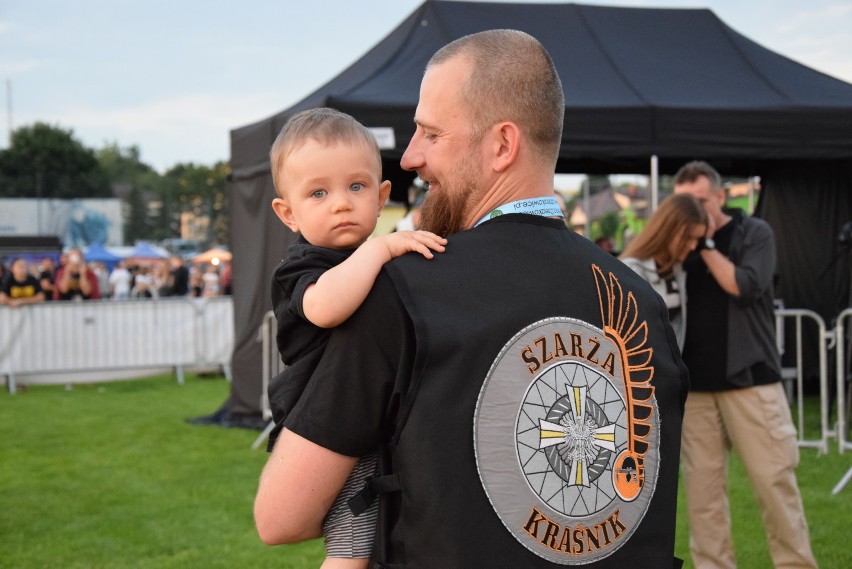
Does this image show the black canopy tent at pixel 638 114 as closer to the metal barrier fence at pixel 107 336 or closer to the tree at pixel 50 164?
the metal barrier fence at pixel 107 336

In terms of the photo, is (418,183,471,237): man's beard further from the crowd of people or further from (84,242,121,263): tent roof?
(84,242,121,263): tent roof

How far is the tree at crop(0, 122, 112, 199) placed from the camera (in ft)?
276

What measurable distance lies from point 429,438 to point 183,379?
1521 cm

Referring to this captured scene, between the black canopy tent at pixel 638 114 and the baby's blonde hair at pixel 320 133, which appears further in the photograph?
the black canopy tent at pixel 638 114

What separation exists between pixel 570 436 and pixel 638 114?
756cm

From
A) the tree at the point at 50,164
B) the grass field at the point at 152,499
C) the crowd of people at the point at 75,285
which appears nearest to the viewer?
the grass field at the point at 152,499

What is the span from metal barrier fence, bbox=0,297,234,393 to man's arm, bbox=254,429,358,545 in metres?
14.2

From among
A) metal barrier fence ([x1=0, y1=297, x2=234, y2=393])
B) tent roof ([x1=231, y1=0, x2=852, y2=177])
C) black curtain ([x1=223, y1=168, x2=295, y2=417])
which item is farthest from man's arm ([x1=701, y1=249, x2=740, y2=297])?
metal barrier fence ([x1=0, y1=297, x2=234, y2=393])

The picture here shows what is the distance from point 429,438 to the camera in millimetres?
1646

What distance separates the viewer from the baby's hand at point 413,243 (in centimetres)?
175

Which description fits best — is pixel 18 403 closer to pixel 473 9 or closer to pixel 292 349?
pixel 473 9

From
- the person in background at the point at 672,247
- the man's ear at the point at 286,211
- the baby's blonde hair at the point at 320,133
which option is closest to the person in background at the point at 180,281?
the person in background at the point at 672,247

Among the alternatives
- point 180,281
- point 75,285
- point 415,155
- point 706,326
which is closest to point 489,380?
point 415,155

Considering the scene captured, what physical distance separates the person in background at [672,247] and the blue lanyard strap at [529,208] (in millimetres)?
3451
